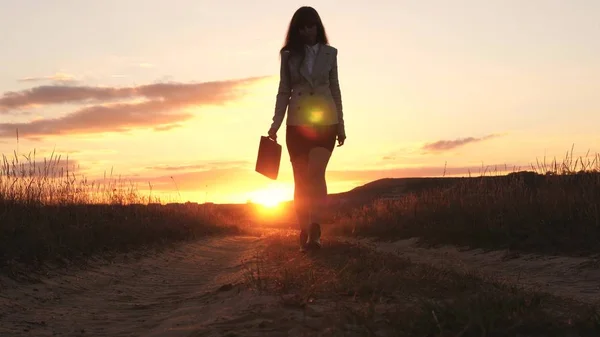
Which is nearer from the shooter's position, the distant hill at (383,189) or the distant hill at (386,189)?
the distant hill at (386,189)

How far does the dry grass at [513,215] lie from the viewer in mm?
9195

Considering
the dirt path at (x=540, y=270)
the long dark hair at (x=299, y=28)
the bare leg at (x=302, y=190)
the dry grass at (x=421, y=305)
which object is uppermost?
the long dark hair at (x=299, y=28)

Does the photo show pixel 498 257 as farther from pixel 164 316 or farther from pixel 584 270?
pixel 164 316

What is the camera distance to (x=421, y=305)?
330 cm

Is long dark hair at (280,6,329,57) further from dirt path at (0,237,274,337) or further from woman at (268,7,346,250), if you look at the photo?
dirt path at (0,237,274,337)

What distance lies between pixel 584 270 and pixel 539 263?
100 centimetres

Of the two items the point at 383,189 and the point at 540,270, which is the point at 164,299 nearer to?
the point at 540,270

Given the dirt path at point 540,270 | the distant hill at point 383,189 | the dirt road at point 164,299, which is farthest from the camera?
the distant hill at point 383,189

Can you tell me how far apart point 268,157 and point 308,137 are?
653mm

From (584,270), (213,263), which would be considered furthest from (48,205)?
(584,270)

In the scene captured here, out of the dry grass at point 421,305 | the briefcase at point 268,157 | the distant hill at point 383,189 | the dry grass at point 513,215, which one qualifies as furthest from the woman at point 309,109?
the distant hill at point 383,189

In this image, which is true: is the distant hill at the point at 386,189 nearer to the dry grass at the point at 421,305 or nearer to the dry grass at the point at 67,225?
the dry grass at the point at 67,225

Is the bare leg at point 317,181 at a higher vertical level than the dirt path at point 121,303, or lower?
higher

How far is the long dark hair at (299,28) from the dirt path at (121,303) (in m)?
2.98
